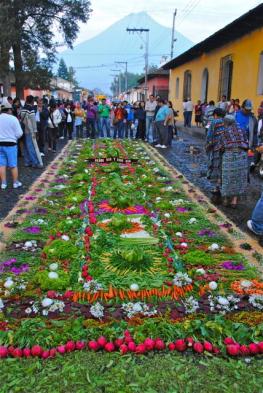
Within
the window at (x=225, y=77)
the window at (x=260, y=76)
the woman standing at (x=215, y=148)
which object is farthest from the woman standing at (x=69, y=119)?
the woman standing at (x=215, y=148)

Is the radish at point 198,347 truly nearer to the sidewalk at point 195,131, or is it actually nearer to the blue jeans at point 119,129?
the blue jeans at point 119,129

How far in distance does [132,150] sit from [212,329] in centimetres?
1128

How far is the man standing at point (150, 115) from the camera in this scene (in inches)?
673

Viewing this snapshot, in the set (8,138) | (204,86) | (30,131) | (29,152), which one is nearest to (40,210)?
→ (8,138)

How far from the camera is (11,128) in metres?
8.12

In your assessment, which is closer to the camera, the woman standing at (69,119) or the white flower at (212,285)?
the white flower at (212,285)

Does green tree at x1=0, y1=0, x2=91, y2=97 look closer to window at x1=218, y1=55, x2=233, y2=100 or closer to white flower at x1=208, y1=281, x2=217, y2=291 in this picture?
window at x1=218, y1=55, x2=233, y2=100

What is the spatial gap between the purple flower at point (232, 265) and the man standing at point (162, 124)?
35.3ft

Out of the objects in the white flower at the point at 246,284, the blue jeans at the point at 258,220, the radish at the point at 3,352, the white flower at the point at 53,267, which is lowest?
the radish at the point at 3,352

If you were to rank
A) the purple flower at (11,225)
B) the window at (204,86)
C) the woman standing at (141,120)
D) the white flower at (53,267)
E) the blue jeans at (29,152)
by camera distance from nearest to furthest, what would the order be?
the white flower at (53,267) < the purple flower at (11,225) < the blue jeans at (29,152) < the woman standing at (141,120) < the window at (204,86)

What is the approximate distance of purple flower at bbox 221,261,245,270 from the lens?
4756mm

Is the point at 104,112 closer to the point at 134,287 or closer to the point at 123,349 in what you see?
the point at 134,287

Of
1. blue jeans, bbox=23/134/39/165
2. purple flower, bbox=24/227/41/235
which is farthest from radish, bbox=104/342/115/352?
blue jeans, bbox=23/134/39/165

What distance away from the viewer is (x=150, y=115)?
1731cm
